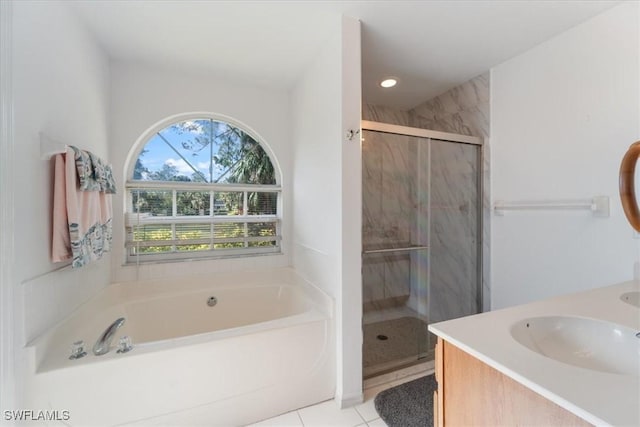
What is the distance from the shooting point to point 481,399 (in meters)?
0.72

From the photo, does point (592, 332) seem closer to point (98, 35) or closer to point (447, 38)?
point (447, 38)

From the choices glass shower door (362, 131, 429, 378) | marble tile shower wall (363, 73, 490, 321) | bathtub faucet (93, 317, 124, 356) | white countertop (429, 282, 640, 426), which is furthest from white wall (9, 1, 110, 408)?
marble tile shower wall (363, 73, 490, 321)

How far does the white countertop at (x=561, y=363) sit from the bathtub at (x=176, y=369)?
1.02m

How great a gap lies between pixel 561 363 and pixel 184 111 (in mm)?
2762

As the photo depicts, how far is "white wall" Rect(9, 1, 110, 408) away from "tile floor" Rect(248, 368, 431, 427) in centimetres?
129

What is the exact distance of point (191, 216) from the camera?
93.9 inches

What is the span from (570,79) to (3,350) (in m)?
3.33

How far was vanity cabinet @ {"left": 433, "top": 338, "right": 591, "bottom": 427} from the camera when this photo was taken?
589mm

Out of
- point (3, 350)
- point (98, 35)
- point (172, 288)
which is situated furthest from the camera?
point (172, 288)

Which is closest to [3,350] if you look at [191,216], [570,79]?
[191,216]

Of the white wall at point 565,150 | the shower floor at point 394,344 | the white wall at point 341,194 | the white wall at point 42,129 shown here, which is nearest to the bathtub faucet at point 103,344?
the white wall at point 42,129

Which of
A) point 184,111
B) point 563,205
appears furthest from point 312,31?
point 563,205

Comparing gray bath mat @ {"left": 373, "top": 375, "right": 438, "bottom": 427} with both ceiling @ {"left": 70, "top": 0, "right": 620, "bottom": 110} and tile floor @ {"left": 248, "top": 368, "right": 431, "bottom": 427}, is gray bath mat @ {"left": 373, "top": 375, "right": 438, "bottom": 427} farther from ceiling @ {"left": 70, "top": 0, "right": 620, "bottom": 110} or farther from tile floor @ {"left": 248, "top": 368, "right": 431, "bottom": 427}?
ceiling @ {"left": 70, "top": 0, "right": 620, "bottom": 110}

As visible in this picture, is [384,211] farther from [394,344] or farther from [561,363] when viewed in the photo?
[561,363]
